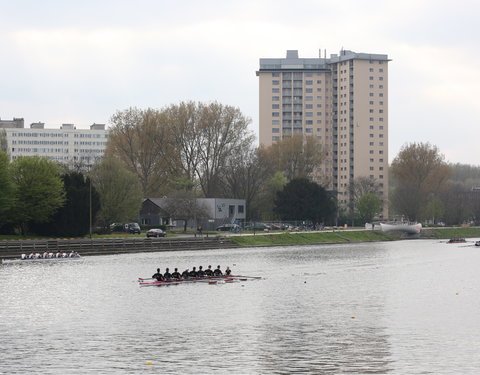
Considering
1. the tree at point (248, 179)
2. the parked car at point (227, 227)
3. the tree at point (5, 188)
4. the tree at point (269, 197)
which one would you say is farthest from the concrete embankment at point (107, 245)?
the tree at point (269, 197)

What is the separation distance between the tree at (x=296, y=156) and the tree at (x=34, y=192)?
87.4 meters

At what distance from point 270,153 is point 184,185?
146 feet

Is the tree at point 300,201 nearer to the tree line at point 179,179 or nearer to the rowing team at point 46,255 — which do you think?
the tree line at point 179,179

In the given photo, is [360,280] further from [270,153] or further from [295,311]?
[270,153]

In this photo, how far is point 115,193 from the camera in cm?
12175

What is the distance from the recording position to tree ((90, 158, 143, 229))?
4769 inches

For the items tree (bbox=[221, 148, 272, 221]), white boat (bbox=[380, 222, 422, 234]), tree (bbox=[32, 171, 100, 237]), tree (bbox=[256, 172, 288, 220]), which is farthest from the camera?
tree (bbox=[256, 172, 288, 220])

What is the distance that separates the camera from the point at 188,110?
524 ft

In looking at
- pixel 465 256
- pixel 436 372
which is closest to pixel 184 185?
pixel 465 256

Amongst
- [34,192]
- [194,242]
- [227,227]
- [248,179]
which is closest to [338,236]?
[227,227]

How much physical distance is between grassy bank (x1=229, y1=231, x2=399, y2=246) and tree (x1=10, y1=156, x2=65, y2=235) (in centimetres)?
3112

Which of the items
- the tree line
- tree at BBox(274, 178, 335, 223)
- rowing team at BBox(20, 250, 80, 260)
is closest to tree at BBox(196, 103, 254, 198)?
the tree line

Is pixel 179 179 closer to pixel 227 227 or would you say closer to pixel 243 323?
pixel 227 227

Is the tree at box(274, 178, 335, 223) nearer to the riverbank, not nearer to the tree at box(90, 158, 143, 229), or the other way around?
the riverbank
